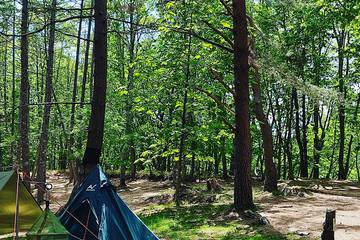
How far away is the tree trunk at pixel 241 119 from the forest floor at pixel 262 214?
1.98 feet

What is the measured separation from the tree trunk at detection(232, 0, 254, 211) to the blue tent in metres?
4.25

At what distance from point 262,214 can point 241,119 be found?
256 centimetres

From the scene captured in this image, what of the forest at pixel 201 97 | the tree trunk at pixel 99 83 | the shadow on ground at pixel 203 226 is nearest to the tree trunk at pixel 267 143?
the forest at pixel 201 97

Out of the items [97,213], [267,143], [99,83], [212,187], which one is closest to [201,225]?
[97,213]

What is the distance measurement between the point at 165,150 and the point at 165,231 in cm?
479

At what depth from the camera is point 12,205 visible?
615 cm

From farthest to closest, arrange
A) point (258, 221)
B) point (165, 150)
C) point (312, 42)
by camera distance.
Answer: point (312, 42)
point (165, 150)
point (258, 221)

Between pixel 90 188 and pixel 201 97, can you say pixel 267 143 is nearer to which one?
pixel 201 97

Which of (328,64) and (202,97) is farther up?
(328,64)

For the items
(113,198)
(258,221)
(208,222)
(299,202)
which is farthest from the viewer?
(299,202)

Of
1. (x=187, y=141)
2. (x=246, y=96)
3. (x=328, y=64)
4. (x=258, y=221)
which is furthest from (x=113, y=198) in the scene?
(x=328, y=64)

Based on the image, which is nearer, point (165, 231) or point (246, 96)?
point (165, 231)

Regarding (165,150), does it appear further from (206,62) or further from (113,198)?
(113,198)

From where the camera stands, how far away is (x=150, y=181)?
24.3 metres
